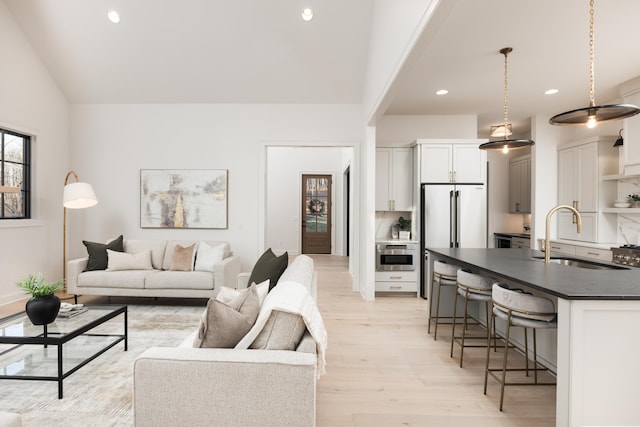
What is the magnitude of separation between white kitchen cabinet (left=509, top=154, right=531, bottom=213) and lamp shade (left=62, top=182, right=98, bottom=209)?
703cm

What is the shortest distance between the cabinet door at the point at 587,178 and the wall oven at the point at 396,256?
248 cm

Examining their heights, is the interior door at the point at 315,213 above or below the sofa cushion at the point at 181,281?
above

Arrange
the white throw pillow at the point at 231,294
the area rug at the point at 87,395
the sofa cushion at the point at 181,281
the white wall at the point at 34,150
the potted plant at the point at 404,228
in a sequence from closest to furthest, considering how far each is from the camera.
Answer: the area rug at the point at 87,395, the white throw pillow at the point at 231,294, the sofa cushion at the point at 181,281, the white wall at the point at 34,150, the potted plant at the point at 404,228

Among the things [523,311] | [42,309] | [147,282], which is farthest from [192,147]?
[523,311]

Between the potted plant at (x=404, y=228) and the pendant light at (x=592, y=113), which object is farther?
the potted plant at (x=404, y=228)

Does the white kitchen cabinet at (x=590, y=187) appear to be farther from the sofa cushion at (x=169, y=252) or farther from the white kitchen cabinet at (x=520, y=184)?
the sofa cushion at (x=169, y=252)

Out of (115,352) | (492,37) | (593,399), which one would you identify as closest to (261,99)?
(492,37)

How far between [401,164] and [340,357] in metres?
3.40

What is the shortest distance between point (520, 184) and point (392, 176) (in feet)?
9.43

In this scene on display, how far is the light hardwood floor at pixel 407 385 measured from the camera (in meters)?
2.18

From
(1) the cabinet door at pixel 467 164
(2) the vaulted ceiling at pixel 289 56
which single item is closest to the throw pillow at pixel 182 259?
(2) the vaulted ceiling at pixel 289 56

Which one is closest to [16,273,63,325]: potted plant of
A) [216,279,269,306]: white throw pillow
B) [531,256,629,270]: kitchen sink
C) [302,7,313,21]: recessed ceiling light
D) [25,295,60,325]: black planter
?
[25,295,60,325]: black planter

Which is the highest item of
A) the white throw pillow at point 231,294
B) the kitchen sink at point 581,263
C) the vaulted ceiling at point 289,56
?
the vaulted ceiling at point 289,56

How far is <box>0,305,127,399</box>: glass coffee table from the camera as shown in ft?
7.89
